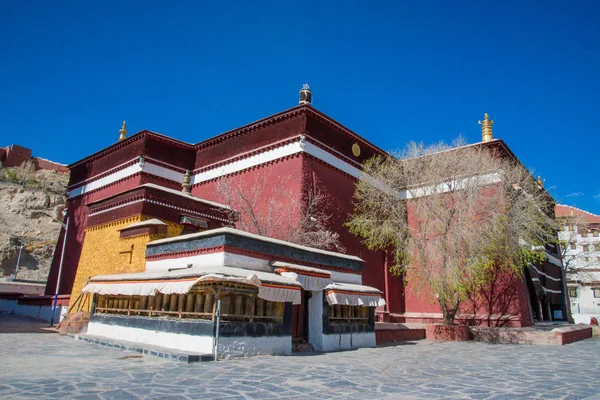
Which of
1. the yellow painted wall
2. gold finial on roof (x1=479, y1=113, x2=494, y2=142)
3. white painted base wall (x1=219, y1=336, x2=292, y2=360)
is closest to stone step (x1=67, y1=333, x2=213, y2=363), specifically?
white painted base wall (x1=219, y1=336, x2=292, y2=360)

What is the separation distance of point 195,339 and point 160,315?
1878mm

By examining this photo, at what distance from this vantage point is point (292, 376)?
7125 millimetres

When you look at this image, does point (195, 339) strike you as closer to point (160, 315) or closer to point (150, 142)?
point (160, 315)

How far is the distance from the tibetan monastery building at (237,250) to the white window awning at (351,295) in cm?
4

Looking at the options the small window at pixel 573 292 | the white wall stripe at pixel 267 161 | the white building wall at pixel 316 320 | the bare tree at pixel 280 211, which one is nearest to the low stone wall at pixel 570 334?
the white wall stripe at pixel 267 161

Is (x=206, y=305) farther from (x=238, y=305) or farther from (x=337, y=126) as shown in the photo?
(x=337, y=126)

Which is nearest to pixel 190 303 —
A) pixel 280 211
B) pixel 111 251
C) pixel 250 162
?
pixel 111 251

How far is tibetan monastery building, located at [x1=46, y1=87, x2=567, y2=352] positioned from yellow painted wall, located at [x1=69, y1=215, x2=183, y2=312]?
0.14ft

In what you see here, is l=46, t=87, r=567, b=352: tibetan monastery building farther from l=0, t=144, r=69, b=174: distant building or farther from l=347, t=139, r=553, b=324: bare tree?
l=0, t=144, r=69, b=174: distant building

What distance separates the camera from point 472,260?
15.0 metres

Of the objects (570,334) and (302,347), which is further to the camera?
(570,334)

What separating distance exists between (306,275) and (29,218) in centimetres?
5397

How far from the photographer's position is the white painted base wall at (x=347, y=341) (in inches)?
460

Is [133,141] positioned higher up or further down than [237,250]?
higher up
